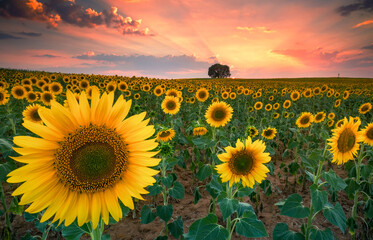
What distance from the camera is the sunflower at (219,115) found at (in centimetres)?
464

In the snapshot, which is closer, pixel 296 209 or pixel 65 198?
pixel 65 198

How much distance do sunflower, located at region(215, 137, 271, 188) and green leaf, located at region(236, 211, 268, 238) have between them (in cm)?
37

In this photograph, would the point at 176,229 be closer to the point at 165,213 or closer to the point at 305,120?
the point at 165,213

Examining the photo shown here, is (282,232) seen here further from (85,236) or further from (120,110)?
(85,236)

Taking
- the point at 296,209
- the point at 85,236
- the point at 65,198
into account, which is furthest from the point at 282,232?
the point at 85,236

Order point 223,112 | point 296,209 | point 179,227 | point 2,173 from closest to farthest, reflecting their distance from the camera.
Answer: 1. point 2,173
2. point 296,209
3. point 179,227
4. point 223,112

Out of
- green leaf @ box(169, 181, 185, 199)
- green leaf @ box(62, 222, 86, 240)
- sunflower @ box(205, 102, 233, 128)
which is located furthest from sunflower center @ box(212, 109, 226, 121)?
green leaf @ box(62, 222, 86, 240)

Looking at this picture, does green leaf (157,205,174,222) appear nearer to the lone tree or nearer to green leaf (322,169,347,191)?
green leaf (322,169,347,191)

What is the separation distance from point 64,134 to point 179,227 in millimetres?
2403

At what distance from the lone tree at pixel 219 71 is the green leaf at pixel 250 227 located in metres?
88.1

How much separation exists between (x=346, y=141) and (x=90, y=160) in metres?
3.21

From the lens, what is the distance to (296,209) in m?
2.67

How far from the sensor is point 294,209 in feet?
8.80

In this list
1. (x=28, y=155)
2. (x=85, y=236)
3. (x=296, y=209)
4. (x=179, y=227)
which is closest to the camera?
(x=28, y=155)
